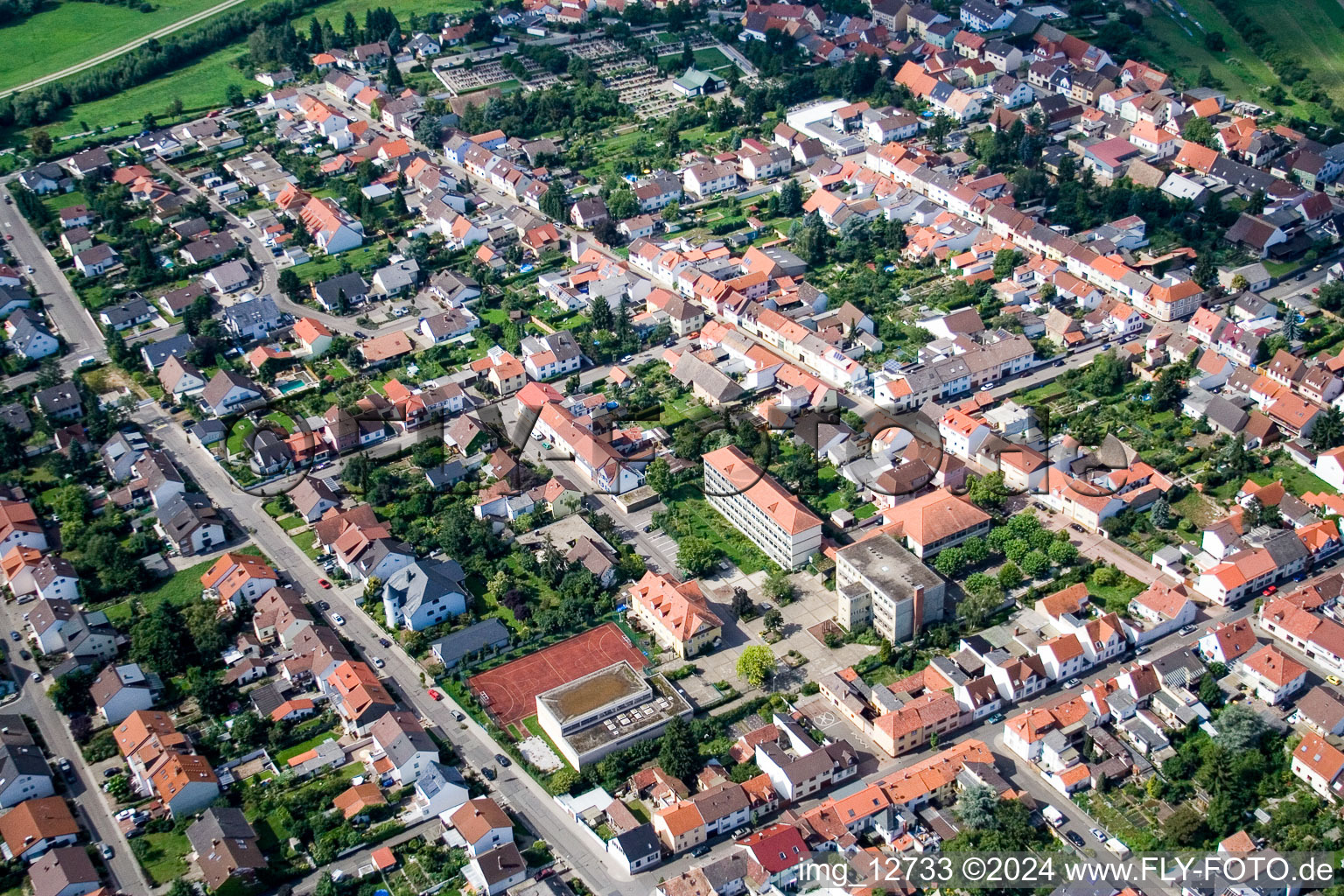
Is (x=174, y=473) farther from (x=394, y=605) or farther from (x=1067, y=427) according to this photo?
(x=1067, y=427)

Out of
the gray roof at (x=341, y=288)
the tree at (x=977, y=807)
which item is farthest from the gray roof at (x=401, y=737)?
the gray roof at (x=341, y=288)

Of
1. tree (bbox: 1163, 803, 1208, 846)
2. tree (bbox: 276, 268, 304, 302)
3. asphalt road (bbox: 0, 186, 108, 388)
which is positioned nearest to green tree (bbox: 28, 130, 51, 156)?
asphalt road (bbox: 0, 186, 108, 388)

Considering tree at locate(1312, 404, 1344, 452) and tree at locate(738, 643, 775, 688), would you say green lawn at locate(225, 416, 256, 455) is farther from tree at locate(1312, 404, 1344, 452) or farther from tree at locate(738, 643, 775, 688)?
tree at locate(1312, 404, 1344, 452)

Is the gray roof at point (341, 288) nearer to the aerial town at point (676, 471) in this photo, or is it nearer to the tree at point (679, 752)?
the aerial town at point (676, 471)

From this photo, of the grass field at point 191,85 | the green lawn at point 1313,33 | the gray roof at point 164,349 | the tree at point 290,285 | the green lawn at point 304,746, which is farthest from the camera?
the grass field at point 191,85

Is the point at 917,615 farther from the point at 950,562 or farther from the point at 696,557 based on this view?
the point at 696,557

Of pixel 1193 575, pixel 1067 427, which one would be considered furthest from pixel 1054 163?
pixel 1193 575
